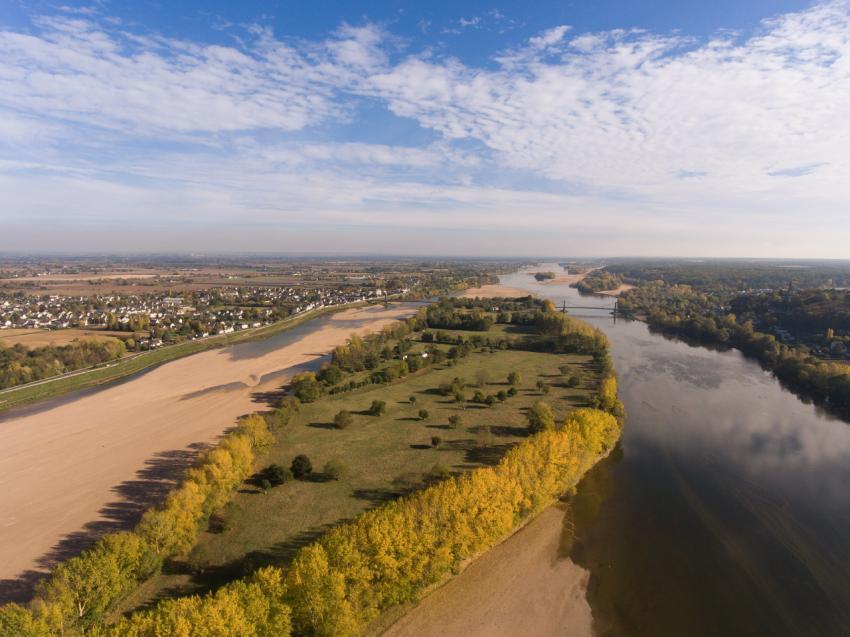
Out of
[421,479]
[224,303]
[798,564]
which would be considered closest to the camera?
[798,564]

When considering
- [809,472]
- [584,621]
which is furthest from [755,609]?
[809,472]

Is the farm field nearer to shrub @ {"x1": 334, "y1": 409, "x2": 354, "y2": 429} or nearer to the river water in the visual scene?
shrub @ {"x1": 334, "y1": 409, "x2": 354, "y2": 429}

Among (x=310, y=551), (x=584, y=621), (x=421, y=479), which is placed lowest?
(x=584, y=621)

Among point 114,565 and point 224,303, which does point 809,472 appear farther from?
point 224,303

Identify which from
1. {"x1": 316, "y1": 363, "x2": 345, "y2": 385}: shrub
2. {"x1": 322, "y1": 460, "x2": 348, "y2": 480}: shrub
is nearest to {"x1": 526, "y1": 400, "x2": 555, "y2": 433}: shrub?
{"x1": 322, "y1": 460, "x2": 348, "y2": 480}: shrub

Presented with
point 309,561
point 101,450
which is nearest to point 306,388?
point 101,450
